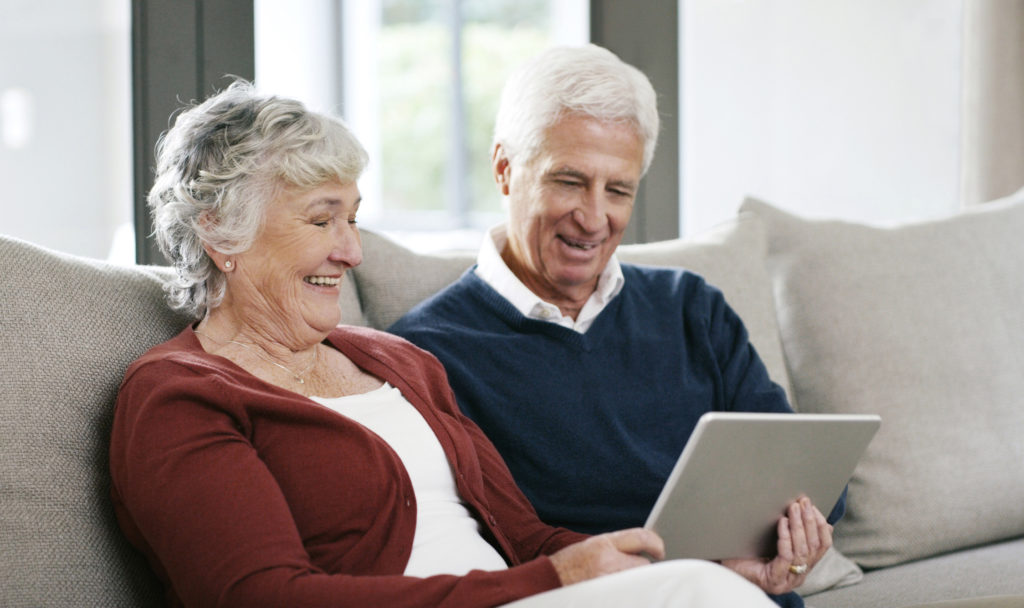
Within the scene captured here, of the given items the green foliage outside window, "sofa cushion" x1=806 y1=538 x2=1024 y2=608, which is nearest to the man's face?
"sofa cushion" x1=806 y1=538 x2=1024 y2=608

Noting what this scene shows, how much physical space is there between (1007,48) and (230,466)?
2688 mm

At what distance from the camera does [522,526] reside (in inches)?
58.8

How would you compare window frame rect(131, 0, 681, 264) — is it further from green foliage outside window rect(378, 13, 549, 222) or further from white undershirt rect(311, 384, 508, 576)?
green foliage outside window rect(378, 13, 549, 222)

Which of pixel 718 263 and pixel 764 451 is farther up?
pixel 718 263

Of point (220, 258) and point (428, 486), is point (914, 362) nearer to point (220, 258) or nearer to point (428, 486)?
point (428, 486)

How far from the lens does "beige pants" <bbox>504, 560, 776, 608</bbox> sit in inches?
39.8

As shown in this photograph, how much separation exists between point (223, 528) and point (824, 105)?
2863 mm

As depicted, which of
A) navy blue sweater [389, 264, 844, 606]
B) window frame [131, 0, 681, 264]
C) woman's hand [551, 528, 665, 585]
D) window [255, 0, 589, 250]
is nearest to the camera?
woman's hand [551, 528, 665, 585]

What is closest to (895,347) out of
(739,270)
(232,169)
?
(739,270)

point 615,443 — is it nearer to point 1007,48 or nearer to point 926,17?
point 1007,48

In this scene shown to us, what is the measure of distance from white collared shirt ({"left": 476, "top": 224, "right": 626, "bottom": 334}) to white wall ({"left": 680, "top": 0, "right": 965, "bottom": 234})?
1514 mm

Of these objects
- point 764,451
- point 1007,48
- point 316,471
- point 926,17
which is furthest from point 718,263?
point 926,17

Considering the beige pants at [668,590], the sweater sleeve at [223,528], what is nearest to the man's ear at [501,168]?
the sweater sleeve at [223,528]

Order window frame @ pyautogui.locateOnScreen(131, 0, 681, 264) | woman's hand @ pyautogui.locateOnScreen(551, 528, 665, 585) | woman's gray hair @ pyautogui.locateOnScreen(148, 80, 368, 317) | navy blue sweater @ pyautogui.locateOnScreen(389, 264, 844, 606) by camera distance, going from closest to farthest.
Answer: woman's hand @ pyautogui.locateOnScreen(551, 528, 665, 585), woman's gray hair @ pyautogui.locateOnScreen(148, 80, 368, 317), navy blue sweater @ pyautogui.locateOnScreen(389, 264, 844, 606), window frame @ pyautogui.locateOnScreen(131, 0, 681, 264)
